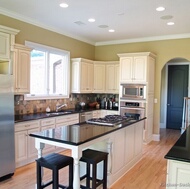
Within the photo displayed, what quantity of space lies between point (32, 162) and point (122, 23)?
12.2ft

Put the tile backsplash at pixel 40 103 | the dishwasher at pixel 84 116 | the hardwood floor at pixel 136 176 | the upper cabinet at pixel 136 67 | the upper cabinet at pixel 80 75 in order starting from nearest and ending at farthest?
the hardwood floor at pixel 136 176, the tile backsplash at pixel 40 103, the dishwasher at pixel 84 116, the upper cabinet at pixel 136 67, the upper cabinet at pixel 80 75

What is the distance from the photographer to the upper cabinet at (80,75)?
6.07 metres

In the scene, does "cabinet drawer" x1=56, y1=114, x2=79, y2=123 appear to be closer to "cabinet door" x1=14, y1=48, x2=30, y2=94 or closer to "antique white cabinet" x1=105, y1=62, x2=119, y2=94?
"cabinet door" x1=14, y1=48, x2=30, y2=94

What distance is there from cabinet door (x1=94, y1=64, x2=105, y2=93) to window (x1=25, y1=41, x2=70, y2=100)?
3.41 ft

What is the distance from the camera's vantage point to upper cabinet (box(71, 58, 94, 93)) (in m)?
6.07

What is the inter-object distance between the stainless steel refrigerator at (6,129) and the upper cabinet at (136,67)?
3.41 meters

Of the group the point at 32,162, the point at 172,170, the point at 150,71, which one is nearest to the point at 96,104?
the point at 150,71

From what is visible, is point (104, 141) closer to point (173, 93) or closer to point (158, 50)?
point (158, 50)

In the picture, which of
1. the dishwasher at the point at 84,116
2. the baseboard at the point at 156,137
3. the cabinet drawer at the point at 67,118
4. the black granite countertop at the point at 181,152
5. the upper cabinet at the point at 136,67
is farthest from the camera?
the baseboard at the point at 156,137

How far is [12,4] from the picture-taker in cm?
390

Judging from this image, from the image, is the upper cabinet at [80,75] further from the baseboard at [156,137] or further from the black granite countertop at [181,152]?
the black granite countertop at [181,152]

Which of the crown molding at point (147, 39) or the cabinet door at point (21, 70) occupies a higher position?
the crown molding at point (147, 39)

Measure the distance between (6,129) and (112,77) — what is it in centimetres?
398

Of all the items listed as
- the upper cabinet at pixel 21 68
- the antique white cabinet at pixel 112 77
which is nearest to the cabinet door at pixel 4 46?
the upper cabinet at pixel 21 68
